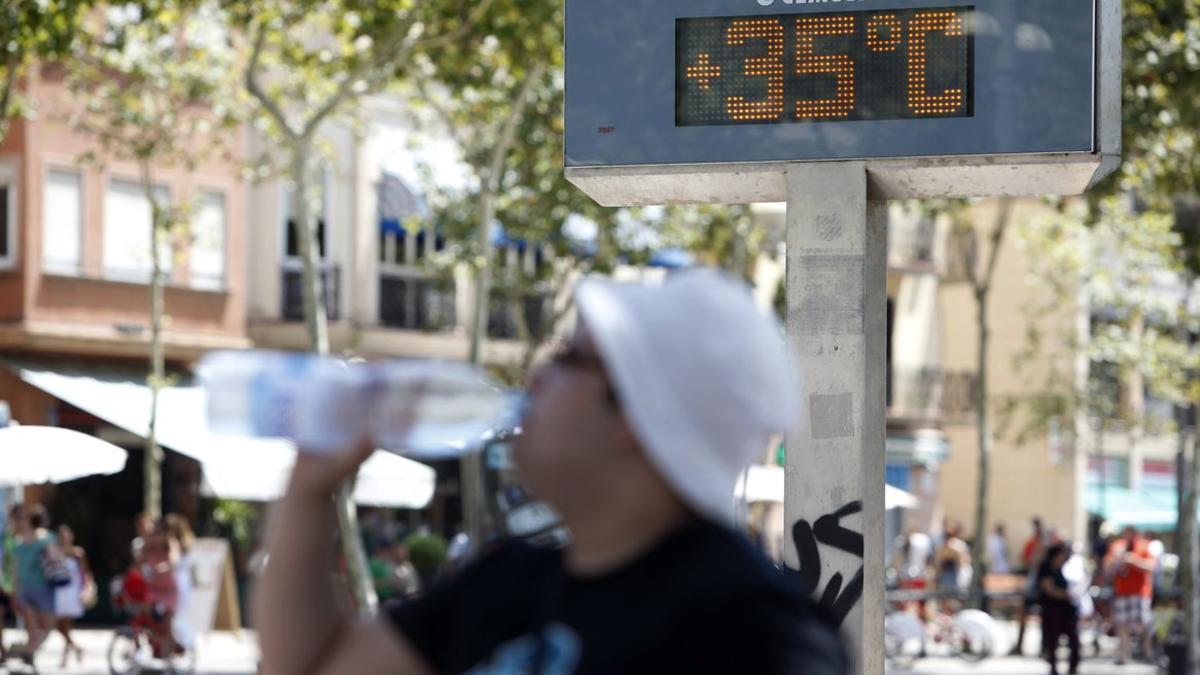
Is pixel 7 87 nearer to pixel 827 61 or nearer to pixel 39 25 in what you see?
pixel 39 25

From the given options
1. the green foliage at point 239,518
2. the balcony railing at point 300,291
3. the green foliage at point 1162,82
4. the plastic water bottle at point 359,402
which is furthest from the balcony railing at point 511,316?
the plastic water bottle at point 359,402

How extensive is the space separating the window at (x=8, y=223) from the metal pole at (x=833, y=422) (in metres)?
24.4

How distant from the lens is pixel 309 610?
2.48 meters

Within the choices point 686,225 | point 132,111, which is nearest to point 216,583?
point 132,111

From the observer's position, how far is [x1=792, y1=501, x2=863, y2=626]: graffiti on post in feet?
26.0

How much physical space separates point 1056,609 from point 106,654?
32.4 ft

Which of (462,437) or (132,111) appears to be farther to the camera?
(132,111)

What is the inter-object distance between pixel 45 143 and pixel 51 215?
41.1 inches

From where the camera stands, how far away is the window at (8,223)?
3070 centimetres

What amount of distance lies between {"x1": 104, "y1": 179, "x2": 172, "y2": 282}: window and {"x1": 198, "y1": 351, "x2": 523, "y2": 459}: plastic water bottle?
99.3ft

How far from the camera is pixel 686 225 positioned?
110 feet

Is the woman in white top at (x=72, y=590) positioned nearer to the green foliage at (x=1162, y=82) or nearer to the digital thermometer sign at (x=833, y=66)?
the green foliage at (x=1162, y=82)

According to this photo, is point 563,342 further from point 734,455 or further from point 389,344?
point 389,344

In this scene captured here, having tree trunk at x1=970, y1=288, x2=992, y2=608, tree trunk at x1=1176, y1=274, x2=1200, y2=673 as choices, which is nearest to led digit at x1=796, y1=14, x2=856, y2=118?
tree trunk at x1=1176, y1=274, x2=1200, y2=673
